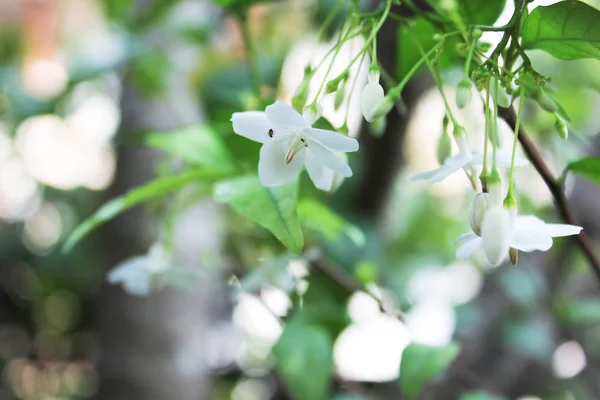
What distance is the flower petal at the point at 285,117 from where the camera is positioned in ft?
0.83

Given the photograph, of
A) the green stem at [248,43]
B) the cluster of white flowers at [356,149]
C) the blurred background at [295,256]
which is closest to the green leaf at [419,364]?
the blurred background at [295,256]

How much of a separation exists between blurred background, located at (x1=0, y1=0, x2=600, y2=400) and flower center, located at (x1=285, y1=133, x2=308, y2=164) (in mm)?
127

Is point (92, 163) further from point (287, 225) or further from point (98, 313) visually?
point (287, 225)

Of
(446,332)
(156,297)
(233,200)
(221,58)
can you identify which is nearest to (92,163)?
(221,58)

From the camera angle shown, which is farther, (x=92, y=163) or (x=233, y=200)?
(x=92, y=163)

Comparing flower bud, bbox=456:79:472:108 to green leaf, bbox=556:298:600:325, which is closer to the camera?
flower bud, bbox=456:79:472:108

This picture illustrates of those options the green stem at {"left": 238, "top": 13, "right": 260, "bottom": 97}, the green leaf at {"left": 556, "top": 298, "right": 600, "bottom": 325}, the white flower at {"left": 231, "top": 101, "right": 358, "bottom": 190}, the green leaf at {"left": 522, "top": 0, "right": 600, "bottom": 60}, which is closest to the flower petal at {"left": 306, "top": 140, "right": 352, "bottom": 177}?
the white flower at {"left": 231, "top": 101, "right": 358, "bottom": 190}

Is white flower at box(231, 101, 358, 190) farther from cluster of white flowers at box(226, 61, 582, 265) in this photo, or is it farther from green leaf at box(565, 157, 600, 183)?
green leaf at box(565, 157, 600, 183)

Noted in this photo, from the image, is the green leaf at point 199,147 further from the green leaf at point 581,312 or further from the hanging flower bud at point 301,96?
the green leaf at point 581,312

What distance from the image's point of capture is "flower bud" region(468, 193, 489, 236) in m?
0.27

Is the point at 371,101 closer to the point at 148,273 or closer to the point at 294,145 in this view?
the point at 294,145

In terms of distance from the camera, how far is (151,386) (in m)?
0.89

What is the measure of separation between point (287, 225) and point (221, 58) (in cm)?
90

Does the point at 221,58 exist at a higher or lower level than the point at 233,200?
lower
